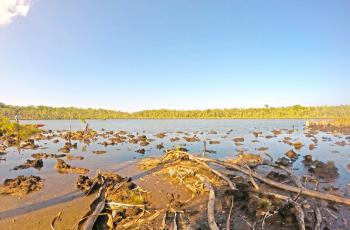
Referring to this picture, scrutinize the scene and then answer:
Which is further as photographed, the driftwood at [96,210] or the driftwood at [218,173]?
the driftwood at [218,173]

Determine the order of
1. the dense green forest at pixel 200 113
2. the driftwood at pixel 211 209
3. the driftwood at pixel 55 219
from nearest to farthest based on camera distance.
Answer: the driftwood at pixel 211 209 < the driftwood at pixel 55 219 < the dense green forest at pixel 200 113

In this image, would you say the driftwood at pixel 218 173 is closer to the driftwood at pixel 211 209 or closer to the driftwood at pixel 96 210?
the driftwood at pixel 211 209

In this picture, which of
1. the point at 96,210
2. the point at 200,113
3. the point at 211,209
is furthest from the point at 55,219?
the point at 200,113

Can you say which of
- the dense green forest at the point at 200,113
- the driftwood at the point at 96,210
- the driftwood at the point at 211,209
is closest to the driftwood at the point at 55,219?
the driftwood at the point at 96,210

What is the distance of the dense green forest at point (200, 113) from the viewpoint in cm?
12356

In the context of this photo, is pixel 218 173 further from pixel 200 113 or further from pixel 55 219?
pixel 200 113

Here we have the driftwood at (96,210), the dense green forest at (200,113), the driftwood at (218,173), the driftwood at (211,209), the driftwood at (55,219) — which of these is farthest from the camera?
the dense green forest at (200,113)

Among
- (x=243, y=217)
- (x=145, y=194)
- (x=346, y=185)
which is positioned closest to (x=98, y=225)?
(x=145, y=194)

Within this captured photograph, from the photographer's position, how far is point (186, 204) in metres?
8.64

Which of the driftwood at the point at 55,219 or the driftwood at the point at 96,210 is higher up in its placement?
the driftwood at the point at 96,210

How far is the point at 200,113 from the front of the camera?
14988 centimetres

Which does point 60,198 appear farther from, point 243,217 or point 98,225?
point 243,217

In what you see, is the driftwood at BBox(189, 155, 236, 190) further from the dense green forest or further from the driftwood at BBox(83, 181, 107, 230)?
the dense green forest

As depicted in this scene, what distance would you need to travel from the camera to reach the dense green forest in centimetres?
12356
